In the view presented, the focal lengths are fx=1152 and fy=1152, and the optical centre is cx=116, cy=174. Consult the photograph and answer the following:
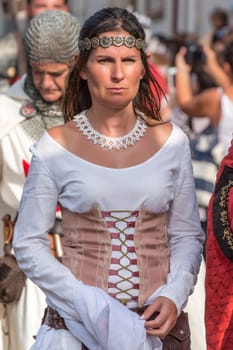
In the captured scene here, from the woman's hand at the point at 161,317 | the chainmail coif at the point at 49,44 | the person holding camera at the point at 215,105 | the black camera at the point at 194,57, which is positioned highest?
the chainmail coif at the point at 49,44

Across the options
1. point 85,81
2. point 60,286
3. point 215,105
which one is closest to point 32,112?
point 85,81

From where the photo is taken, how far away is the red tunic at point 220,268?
12.0 feet

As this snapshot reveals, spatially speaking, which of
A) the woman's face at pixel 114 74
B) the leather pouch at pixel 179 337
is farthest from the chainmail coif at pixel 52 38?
the leather pouch at pixel 179 337

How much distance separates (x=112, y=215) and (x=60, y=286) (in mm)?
275

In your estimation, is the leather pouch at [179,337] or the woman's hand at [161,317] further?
the leather pouch at [179,337]

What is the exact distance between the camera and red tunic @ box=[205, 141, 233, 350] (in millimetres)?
3648

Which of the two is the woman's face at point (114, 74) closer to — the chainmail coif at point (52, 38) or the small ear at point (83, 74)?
the small ear at point (83, 74)

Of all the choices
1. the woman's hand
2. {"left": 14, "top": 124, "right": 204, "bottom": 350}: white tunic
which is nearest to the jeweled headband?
{"left": 14, "top": 124, "right": 204, "bottom": 350}: white tunic

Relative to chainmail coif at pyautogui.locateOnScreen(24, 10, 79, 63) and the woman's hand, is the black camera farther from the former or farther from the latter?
the woman's hand

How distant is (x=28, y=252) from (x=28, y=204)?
154 millimetres

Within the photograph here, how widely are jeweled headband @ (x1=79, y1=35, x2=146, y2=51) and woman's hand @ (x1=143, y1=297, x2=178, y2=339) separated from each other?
815 millimetres

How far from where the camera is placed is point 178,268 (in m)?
3.62

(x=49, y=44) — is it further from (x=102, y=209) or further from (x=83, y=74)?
(x=102, y=209)

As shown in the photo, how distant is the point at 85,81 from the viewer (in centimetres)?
386
